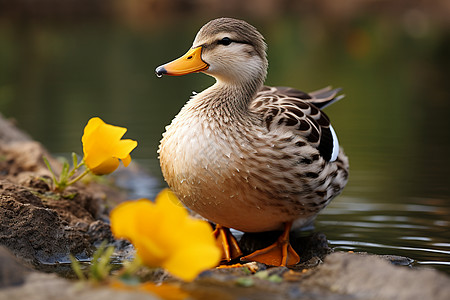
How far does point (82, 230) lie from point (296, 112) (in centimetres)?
181

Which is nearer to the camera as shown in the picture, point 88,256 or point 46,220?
point 46,220

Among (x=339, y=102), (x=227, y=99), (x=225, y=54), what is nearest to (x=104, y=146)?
(x=227, y=99)

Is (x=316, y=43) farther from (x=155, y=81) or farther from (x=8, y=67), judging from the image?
(x=8, y=67)

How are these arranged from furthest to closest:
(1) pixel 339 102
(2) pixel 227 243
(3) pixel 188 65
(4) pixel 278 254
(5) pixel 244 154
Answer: (1) pixel 339 102 → (2) pixel 227 243 → (4) pixel 278 254 → (3) pixel 188 65 → (5) pixel 244 154

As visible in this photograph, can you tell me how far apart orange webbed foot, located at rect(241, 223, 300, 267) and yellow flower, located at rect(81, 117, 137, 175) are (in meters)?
1.18

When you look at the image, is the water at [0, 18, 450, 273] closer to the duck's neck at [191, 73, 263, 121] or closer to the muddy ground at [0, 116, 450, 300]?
the muddy ground at [0, 116, 450, 300]

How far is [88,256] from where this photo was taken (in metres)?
4.89

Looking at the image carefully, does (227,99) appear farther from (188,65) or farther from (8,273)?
(8,273)

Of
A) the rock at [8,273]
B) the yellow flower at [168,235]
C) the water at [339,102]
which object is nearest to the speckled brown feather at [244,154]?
the water at [339,102]

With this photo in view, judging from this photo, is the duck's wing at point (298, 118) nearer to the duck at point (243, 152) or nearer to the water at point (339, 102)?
the duck at point (243, 152)

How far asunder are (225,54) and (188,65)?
0.94ft

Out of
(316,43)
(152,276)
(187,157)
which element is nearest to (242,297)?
(152,276)

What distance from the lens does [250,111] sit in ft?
16.7

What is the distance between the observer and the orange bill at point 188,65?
4952mm
